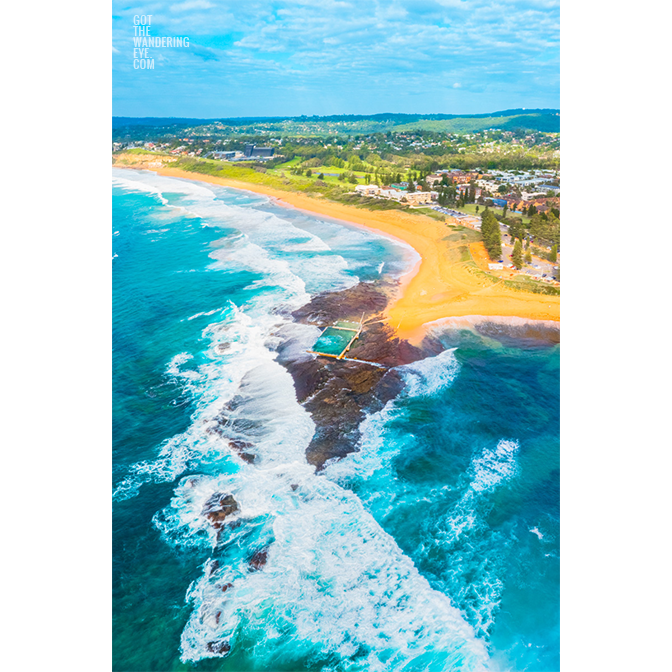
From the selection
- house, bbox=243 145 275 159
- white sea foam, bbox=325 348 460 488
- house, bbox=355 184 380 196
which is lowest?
white sea foam, bbox=325 348 460 488

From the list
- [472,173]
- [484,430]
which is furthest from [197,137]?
[484,430]

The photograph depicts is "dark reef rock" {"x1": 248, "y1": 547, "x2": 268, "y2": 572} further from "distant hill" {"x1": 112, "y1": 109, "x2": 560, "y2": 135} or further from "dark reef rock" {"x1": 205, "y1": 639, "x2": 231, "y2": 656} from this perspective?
"distant hill" {"x1": 112, "y1": 109, "x2": 560, "y2": 135}

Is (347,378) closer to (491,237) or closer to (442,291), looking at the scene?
(442,291)

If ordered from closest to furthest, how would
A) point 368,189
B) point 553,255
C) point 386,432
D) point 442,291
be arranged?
point 386,432
point 442,291
point 553,255
point 368,189

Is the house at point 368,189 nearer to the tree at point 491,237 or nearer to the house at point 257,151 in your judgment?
the tree at point 491,237

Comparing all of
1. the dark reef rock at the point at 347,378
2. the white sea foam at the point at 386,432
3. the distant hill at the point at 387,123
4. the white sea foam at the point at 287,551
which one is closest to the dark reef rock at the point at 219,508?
the white sea foam at the point at 287,551

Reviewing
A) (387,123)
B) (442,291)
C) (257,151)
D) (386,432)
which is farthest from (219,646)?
(387,123)

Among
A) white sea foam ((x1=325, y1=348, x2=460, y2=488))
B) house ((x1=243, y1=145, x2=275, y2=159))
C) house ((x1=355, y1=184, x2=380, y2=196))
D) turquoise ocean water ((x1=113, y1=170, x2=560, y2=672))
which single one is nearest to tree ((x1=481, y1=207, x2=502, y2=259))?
turquoise ocean water ((x1=113, y1=170, x2=560, y2=672))
